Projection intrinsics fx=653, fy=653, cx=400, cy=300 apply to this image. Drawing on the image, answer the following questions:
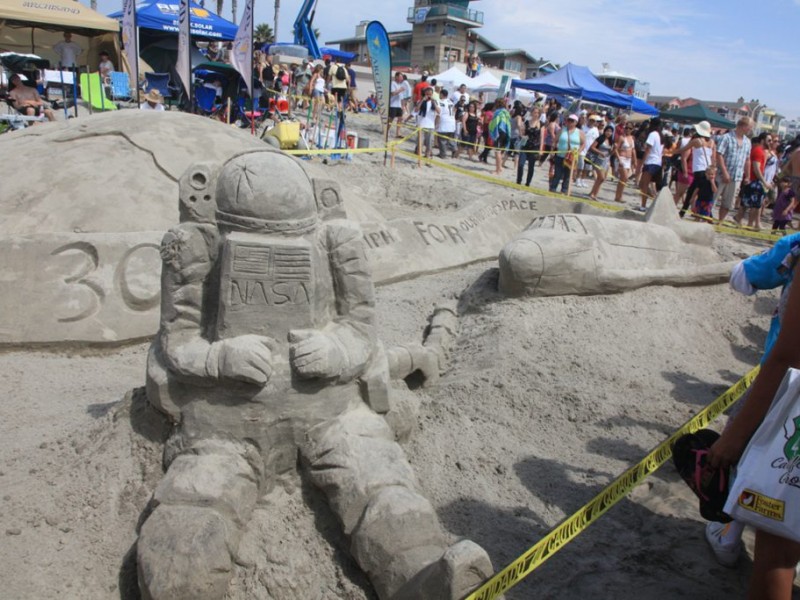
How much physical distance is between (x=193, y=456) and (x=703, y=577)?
2.20 meters

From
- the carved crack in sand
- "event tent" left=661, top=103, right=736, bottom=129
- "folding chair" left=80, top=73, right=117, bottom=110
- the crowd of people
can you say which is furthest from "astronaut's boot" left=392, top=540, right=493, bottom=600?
"event tent" left=661, top=103, right=736, bottom=129

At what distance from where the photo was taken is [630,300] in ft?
18.9

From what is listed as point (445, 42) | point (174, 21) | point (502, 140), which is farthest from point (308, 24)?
point (445, 42)

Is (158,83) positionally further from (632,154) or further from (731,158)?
(731,158)

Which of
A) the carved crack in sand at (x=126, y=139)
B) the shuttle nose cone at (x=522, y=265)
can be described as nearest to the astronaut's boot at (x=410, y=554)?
the shuttle nose cone at (x=522, y=265)

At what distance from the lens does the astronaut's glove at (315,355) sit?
2709mm

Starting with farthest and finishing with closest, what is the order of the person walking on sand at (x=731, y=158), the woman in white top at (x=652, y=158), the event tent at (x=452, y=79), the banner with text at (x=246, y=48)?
the event tent at (x=452, y=79)
the woman in white top at (x=652, y=158)
the person walking on sand at (x=731, y=158)
the banner with text at (x=246, y=48)

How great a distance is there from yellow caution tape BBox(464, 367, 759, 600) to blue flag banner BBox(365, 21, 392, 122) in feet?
29.1

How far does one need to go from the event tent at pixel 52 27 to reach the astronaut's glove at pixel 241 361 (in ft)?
41.6

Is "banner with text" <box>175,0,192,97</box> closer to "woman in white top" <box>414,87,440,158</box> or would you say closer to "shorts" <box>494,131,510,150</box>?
"woman in white top" <box>414,87,440,158</box>

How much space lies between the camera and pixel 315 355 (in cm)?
271

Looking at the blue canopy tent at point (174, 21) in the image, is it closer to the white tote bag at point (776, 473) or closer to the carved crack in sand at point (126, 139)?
the carved crack in sand at point (126, 139)

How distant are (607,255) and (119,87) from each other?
10817 millimetres

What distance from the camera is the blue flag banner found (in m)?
10.6
